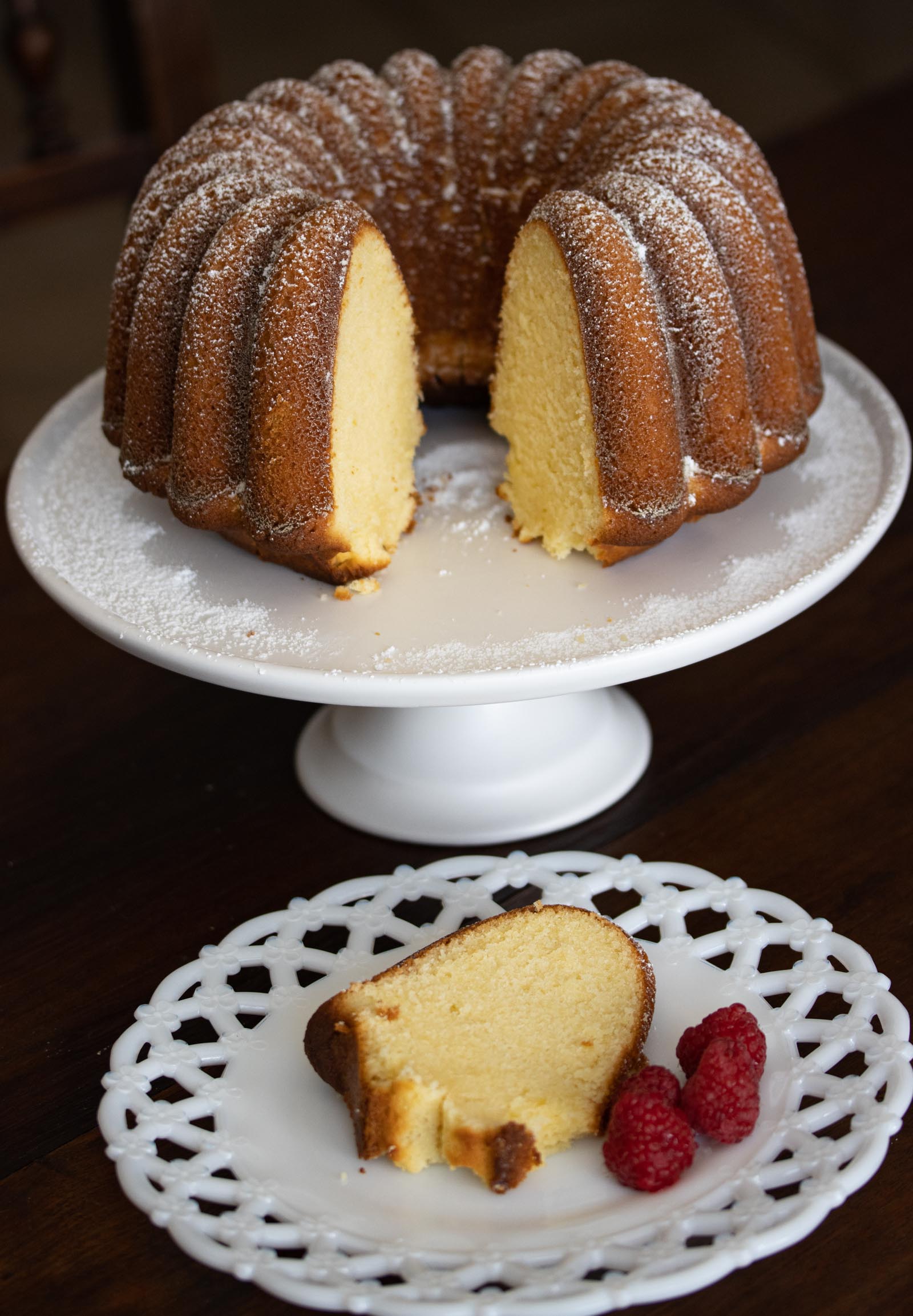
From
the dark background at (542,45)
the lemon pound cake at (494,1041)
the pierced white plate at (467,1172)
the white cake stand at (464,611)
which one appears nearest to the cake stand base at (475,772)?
the white cake stand at (464,611)

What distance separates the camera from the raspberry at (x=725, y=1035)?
39.3 inches

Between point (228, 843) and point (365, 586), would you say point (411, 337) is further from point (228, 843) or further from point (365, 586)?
point (228, 843)

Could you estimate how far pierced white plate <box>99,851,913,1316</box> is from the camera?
35.0 inches

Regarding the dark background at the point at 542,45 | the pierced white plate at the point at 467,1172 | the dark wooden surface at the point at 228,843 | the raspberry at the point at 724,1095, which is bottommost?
the dark background at the point at 542,45

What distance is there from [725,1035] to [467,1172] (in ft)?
0.65

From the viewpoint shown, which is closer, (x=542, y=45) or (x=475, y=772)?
(x=475, y=772)

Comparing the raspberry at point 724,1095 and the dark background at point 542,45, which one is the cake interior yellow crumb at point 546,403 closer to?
the raspberry at point 724,1095

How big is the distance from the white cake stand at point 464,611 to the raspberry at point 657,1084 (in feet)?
1.02

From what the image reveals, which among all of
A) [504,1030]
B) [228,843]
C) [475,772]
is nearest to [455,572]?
[475,772]

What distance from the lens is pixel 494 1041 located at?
1.05 meters

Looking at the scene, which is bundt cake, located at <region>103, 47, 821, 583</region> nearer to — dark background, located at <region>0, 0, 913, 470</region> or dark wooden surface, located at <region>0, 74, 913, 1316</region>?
dark wooden surface, located at <region>0, 74, 913, 1316</region>

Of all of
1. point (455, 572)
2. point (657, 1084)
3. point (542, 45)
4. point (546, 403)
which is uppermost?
point (546, 403)

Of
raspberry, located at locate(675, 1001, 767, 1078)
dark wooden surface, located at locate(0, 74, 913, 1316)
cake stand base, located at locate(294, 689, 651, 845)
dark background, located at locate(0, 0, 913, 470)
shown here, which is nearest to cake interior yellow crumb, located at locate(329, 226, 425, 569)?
cake stand base, located at locate(294, 689, 651, 845)

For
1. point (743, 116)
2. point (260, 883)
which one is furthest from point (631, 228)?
point (743, 116)
